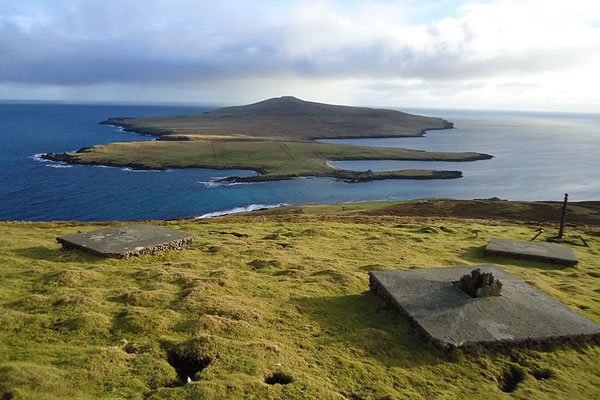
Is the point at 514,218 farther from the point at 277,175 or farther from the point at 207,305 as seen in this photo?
the point at 277,175

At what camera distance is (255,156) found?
136375 mm

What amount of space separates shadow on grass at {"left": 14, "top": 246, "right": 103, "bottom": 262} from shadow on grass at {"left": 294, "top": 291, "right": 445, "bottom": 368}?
1289cm

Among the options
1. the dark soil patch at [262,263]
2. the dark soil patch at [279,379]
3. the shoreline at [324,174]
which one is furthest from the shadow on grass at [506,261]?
the shoreline at [324,174]

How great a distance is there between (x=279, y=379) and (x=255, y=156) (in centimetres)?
12712

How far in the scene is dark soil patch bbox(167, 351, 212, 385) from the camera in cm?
1203

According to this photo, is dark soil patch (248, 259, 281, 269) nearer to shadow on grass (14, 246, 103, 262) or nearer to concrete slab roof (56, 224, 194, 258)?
concrete slab roof (56, 224, 194, 258)

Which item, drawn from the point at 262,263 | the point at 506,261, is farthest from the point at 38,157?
the point at 506,261

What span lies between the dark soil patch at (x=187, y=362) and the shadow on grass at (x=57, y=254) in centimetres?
1205

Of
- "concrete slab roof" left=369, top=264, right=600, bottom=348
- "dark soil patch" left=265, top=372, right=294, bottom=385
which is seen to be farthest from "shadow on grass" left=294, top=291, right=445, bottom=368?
"dark soil patch" left=265, top=372, right=294, bottom=385

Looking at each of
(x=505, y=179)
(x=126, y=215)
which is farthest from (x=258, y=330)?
(x=505, y=179)

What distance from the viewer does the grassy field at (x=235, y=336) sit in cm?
1123

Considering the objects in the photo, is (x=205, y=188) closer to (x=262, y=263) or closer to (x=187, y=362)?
(x=262, y=263)

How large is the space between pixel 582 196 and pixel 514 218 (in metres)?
A: 65.4

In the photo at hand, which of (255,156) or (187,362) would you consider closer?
(187,362)
